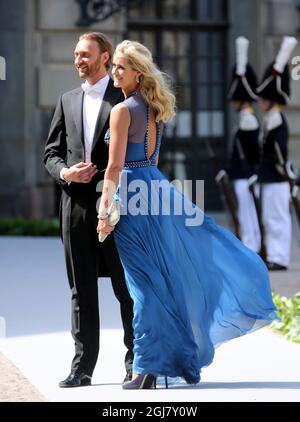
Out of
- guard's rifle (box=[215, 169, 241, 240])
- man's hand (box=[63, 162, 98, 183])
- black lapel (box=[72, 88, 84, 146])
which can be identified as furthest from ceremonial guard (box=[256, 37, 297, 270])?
man's hand (box=[63, 162, 98, 183])

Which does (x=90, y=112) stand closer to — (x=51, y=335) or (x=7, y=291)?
(x=51, y=335)

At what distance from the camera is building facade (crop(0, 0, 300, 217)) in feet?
65.9

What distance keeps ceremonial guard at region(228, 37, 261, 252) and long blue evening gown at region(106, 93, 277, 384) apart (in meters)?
7.25

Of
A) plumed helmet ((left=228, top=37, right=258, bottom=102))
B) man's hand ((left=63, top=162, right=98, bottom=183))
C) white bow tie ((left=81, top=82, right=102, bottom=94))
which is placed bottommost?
man's hand ((left=63, top=162, right=98, bottom=183))

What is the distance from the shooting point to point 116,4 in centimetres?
2025

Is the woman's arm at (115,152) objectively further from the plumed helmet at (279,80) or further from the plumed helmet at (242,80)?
the plumed helmet at (242,80)

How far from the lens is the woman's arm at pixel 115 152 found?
7.12m

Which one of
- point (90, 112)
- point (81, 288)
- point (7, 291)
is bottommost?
point (7, 291)

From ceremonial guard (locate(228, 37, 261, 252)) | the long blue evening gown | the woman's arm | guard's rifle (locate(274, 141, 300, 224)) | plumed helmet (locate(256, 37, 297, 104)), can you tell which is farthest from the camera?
ceremonial guard (locate(228, 37, 261, 252))

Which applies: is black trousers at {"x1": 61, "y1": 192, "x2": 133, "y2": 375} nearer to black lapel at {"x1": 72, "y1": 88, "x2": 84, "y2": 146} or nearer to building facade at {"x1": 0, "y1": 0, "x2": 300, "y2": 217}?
black lapel at {"x1": 72, "y1": 88, "x2": 84, "y2": 146}

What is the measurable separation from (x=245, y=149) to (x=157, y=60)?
692 cm

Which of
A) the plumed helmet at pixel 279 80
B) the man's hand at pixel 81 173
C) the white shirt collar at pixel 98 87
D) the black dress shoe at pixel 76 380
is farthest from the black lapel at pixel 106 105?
the plumed helmet at pixel 279 80
